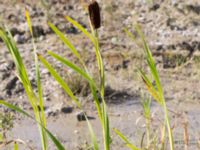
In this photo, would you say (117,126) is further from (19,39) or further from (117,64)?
(19,39)

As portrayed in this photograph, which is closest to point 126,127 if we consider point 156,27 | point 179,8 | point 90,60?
point 90,60

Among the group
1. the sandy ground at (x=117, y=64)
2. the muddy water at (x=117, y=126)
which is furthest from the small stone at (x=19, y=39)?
the muddy water at (x=117, y=126)

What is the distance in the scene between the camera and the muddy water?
3.10m

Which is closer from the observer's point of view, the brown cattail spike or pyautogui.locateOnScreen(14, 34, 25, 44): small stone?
the brown cattail spike

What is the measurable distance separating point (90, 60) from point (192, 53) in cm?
75

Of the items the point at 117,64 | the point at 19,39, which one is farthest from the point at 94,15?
the point at 19,39

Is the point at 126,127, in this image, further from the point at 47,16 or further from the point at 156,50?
the point at 47,16

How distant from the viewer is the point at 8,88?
150 inches

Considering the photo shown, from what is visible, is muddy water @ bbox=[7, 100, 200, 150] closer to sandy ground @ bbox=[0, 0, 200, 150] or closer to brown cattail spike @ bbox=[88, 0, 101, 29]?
sandy ground @ bbox=[0, 0, 200, 150]

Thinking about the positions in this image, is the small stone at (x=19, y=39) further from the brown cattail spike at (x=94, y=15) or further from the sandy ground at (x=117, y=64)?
the brown cattail spike at (x=94, y=15)

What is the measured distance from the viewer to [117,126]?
131 inches

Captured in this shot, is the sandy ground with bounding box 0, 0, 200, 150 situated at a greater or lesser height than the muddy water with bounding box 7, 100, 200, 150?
greater

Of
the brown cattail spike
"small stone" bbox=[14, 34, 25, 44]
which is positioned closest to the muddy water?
"small stone" bbox=[14, 34, 25, 44]

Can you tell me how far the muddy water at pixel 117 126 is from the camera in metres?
3.10
